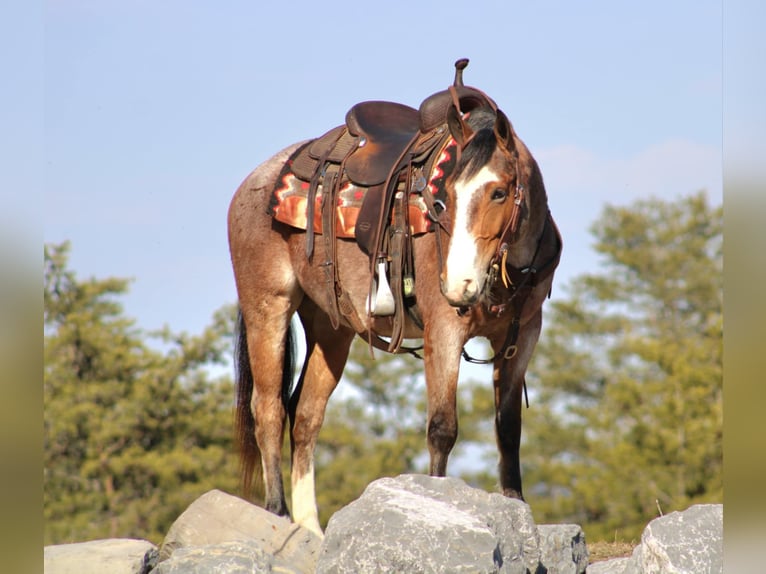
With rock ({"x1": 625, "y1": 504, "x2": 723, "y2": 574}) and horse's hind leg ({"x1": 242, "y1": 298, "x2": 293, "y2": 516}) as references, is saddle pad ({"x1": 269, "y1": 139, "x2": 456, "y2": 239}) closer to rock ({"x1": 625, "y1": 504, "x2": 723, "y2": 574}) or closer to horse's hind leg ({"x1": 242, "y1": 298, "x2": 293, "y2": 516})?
horse's hind leg ({"x1": 242, "y1": 298, "x2": 293, "y2": 516})

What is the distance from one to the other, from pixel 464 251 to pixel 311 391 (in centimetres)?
222

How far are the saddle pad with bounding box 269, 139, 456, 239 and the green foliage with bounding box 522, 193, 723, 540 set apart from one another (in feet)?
45.3

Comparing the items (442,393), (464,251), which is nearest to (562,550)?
(442,393)

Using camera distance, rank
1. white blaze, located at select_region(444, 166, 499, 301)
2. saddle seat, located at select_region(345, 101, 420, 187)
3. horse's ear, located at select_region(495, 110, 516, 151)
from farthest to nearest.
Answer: saddle seat, located at select_region(345, 101, 420, 187), horse's ear, located at select_region(495, 110, 516, 151), white blaze, located at select_region(444, 166, 499, 301)

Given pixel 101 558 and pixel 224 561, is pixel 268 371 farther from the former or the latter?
pixel 224 561

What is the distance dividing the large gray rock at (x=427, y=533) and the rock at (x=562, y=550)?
13.9 inches

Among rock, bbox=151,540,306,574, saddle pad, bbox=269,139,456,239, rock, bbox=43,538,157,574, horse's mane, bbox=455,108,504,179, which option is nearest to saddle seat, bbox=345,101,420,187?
saddle pad, bbox=269,139,456,239

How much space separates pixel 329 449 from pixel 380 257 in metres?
15.7

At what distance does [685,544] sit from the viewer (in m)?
4.35

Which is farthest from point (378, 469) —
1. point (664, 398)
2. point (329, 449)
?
point (664, 398)

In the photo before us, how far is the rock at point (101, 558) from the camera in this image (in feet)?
14.4

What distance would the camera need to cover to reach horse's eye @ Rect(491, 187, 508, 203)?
4.77 metres

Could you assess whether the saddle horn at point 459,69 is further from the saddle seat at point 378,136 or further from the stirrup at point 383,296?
the stirrup at point 383,296

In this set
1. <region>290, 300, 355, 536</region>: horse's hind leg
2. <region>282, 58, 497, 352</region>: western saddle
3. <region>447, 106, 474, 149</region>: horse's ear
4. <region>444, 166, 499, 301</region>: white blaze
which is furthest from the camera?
<region>290, 300, 355, 536</region>: horse's hind leg
